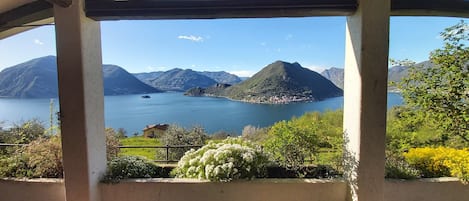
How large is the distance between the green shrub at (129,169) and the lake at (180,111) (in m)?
0.75

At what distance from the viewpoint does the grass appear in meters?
3.52

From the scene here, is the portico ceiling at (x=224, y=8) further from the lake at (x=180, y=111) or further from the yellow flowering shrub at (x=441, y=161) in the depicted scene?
the yellow flowering shrub at (x=441, y=161)

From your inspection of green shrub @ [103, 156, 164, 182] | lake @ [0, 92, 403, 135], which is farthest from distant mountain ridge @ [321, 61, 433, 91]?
green shrub @ [103, 156, 164, 182]

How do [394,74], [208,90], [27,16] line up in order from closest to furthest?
[27,16] → [394,74] → [208,90]

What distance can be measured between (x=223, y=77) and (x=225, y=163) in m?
1.75

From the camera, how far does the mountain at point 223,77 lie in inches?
161

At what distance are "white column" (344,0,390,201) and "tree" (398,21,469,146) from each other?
1034 millimetres

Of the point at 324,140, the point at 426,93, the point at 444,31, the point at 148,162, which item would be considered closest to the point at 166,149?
the point at 148,162

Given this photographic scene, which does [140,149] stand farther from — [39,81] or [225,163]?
[39,81]

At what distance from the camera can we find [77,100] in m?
2.64

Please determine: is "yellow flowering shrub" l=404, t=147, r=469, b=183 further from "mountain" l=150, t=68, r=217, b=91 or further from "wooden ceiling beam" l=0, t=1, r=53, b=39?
"wooden ceiling beam" l=0, t=1, r=53, b=39

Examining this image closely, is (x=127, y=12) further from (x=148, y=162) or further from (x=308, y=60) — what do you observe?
(x=308, y=60)

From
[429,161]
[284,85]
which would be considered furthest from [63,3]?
[429,161]

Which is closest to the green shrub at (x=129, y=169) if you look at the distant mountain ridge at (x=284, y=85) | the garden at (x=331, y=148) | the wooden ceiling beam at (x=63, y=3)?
the garden at (x=331, y=148)
